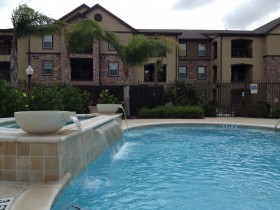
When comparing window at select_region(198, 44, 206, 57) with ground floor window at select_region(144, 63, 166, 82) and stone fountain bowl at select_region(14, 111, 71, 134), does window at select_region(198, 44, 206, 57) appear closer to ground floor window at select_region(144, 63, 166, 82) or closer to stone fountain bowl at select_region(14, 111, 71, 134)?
ground floor window at select_region(144, 63, 166, 82)

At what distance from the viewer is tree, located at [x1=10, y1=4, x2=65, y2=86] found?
1600cm

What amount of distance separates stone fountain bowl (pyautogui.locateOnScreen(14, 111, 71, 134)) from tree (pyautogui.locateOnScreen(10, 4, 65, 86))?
40.0 ft

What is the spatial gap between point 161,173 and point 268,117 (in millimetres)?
15752

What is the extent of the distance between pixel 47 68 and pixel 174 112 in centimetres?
1424

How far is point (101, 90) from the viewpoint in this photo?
19.6 metres

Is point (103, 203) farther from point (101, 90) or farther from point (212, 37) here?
point (212, 37)

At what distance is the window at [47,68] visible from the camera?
92.3 feet

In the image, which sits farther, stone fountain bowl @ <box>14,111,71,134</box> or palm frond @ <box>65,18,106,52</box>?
palm frond @ <box>65,18,106,52</box>

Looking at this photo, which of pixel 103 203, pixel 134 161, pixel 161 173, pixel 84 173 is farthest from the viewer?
pixel 134 161

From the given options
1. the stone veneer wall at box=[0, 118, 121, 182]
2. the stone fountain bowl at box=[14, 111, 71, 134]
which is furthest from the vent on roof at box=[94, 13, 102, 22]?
the stone veneer wall at box=[0, 118, 121, 182]

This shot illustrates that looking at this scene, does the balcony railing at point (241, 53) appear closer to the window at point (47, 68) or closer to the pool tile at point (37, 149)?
the window at point (47, 68)

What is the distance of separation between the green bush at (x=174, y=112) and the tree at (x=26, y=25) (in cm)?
674

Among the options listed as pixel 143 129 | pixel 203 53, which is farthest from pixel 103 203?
pixel 203 53

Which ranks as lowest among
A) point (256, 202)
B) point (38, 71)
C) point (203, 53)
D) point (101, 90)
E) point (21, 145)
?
point (256, 202)
